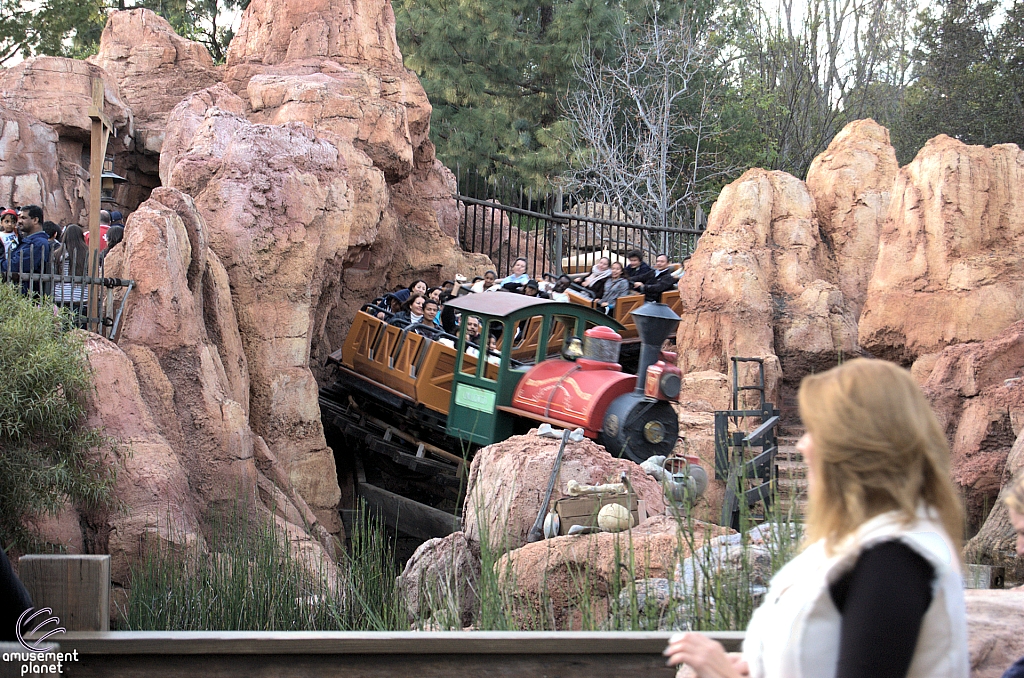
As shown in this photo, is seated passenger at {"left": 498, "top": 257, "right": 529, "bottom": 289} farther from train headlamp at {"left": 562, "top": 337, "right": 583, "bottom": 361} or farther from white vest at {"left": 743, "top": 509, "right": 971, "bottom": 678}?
white vest at {"left": 743, "top": 509, "right": 971, "bottom": 678}

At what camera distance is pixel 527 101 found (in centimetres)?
2378

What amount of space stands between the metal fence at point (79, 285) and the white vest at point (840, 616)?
289 inches

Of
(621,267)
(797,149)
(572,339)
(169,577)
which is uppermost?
(797,149)

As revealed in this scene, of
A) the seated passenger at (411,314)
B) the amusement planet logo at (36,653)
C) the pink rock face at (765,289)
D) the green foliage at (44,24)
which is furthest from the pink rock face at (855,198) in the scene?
the green foliage at (44,24)

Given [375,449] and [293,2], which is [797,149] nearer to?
[293,2]

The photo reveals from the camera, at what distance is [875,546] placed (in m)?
1.49

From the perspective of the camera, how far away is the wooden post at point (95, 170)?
7.28 m

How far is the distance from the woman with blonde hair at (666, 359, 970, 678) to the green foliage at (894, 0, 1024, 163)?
22.8 m

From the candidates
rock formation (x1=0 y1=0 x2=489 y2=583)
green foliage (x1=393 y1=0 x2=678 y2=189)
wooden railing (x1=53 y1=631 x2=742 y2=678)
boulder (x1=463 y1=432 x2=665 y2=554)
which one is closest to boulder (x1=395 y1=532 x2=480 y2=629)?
boulder (x1=463 y1=432 x2=665 y2=554)

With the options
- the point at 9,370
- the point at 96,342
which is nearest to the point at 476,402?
the point at 96,342

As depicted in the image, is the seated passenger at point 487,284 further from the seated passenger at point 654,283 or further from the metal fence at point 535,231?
the seated passenger at point 654,283

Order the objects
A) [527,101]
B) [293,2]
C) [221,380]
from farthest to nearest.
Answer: [527,101] < [293,2] < [221,380]

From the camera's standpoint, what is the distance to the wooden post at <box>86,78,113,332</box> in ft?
23.9

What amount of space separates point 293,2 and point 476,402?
815 centimetres
